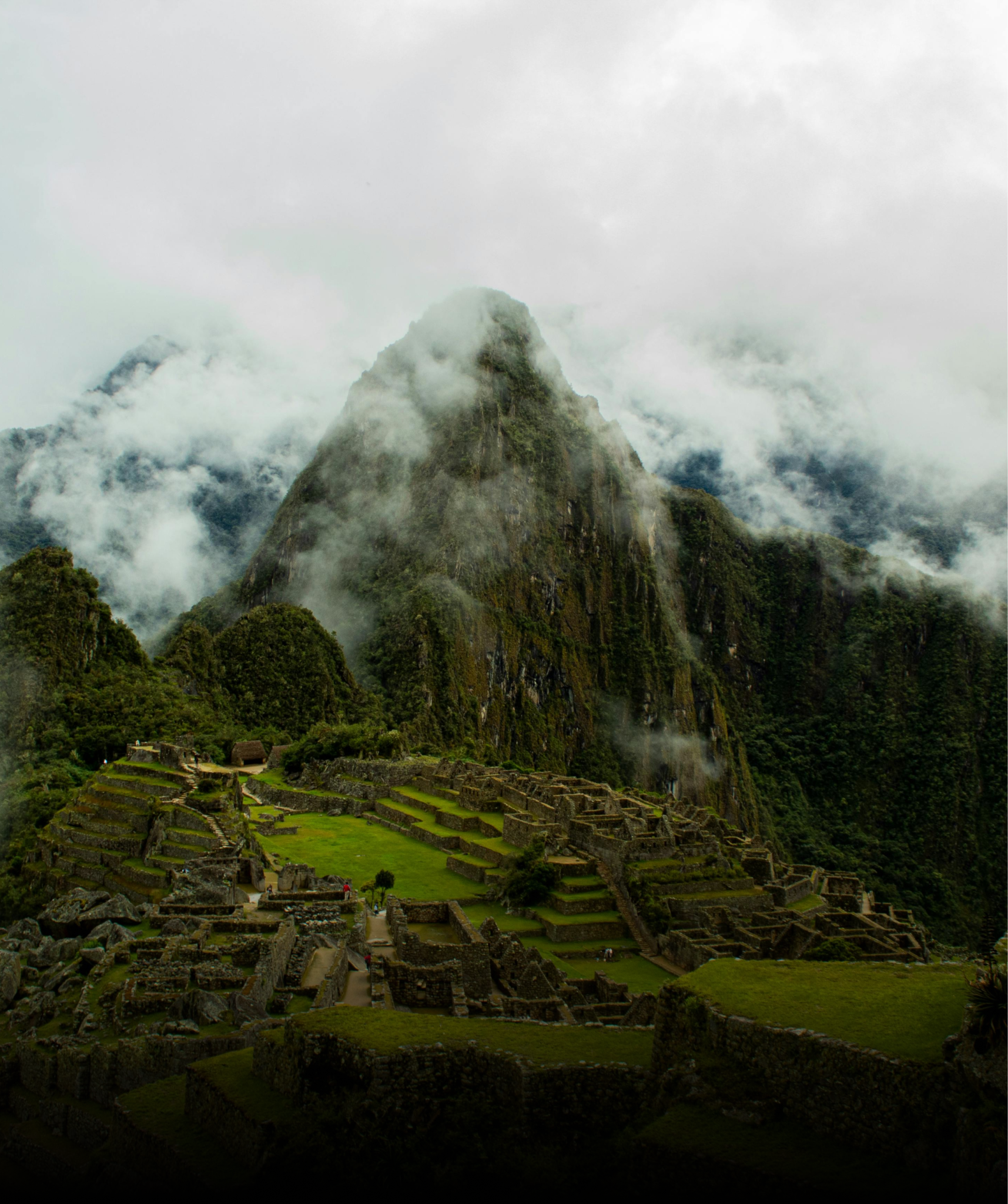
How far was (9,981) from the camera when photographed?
14.8 meters

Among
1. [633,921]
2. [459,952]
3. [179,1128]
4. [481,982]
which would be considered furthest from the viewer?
[633,921]

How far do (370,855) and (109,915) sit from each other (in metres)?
15.6

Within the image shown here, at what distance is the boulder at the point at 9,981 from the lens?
14.6m

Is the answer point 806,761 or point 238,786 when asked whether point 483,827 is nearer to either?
point 238,786

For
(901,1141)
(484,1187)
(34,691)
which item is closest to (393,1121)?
(484,1187)

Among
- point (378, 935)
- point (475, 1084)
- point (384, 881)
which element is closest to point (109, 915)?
point (378, 935)

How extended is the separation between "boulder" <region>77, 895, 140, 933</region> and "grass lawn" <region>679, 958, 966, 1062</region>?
1194cm

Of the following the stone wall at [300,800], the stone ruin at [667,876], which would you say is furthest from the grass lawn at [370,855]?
the stone wall at [300,800]

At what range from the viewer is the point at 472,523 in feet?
393

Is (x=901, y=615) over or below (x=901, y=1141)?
over

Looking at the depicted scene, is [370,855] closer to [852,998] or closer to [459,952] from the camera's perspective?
[459,952]

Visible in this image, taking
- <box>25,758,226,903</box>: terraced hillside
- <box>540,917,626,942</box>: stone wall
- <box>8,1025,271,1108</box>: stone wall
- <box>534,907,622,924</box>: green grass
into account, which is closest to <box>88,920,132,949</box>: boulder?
<box>8,1025,271,1108</box>: stone wall

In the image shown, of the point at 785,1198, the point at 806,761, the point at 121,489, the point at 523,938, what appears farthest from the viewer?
the point at 806,761

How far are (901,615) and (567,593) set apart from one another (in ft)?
214
